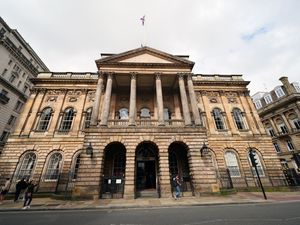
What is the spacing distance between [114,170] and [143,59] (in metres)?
12.2

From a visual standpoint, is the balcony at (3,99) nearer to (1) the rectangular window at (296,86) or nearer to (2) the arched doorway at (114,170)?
(2) the arched doorway at (114,170)

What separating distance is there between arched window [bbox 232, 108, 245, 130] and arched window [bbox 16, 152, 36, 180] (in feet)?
75.9

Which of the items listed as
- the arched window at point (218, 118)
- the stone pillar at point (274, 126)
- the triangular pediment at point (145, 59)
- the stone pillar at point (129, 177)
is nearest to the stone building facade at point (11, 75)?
the triangular pediment at point (145, 59)

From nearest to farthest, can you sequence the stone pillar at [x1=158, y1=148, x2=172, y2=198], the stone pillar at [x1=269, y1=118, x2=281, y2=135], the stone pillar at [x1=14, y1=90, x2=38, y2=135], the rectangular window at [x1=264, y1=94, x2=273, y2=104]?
the stone pillar at [x1=158, y1=148, x2=172, y2=198] < the stone pillar at [x1=14, y1=90, x2=38, y2=135] < the stone pillar at [x1=269, y1=118, x2=281, y2=135] < the rectangular window at [x1=264, y1=94, x2=273, y2=104]

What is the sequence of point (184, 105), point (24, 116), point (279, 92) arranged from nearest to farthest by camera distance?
point (184, 105), point (24, 116), point (279, 92)

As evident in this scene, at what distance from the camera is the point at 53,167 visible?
15297mm

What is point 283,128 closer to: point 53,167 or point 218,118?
point 218,118

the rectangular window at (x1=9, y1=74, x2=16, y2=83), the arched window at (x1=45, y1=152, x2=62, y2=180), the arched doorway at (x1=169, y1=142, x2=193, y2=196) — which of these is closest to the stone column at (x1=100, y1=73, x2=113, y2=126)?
the arched doorway at (x1=169, y1=142, x2=193, y2=196)

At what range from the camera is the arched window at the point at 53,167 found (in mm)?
14882

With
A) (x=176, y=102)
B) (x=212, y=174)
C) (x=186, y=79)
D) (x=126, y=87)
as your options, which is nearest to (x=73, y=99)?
(x=126, y=87)

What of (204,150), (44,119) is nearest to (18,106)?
(44,119)

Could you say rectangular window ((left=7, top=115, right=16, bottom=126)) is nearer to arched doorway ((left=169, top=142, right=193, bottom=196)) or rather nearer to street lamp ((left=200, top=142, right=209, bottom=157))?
arched doorway ((left=169, top=142, right=193, bottom=196))

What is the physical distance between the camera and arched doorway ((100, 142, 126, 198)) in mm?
11883

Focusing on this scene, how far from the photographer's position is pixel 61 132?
16.7m
